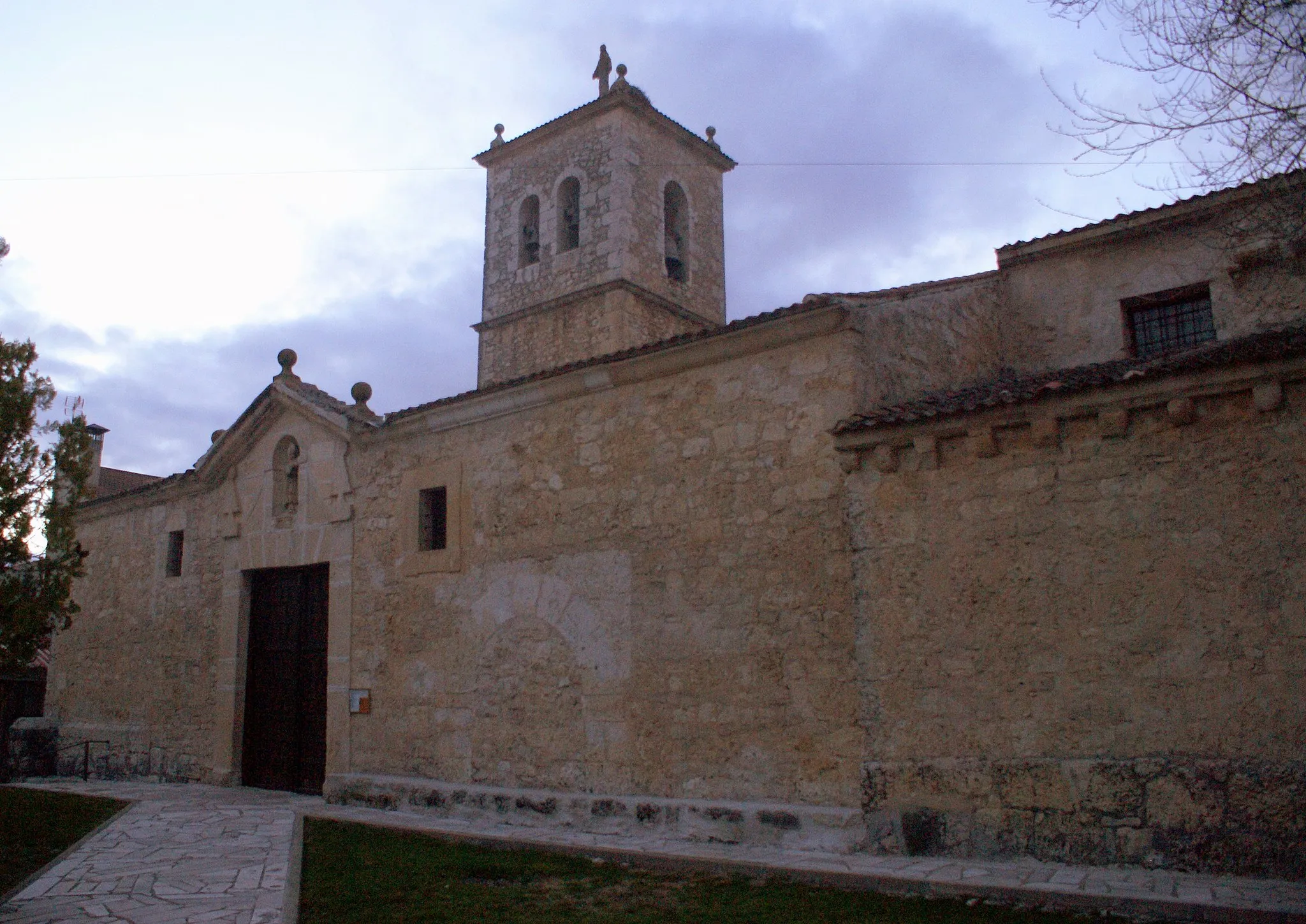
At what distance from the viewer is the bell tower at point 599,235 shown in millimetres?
18047

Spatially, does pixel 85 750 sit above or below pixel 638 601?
below

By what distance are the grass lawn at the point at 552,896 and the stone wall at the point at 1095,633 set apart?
1150 millimetres

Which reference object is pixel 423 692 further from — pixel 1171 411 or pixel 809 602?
pixel 1171 411

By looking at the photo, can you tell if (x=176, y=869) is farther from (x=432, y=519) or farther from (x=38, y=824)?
(x=432, y=519)

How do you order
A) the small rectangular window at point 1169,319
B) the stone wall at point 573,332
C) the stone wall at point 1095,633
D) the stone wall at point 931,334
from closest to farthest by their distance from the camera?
the stone wall at point 1095,633, the stone wall at point 931,334, the small rectangular window at point 1169,319, the stone wall at point 573,332

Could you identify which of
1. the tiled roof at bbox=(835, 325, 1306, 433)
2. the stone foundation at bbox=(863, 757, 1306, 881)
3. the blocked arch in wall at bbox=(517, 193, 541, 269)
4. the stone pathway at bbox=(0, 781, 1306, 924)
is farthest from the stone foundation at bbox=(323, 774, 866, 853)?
the blocked arch in wall at bbox=(517, 193, 541, 269)

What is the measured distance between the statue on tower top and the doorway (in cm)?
1106

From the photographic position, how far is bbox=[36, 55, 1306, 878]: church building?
6105mm

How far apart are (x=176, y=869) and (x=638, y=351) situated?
5.22 m

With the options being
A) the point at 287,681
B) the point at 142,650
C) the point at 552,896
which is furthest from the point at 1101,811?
the point at 142,650

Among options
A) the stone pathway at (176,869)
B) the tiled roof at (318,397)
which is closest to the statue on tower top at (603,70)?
the tiled roof at (318,397)

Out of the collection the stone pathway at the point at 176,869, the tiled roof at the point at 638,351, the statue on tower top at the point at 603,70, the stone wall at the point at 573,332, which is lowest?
the stone pathway at the point at 176,869

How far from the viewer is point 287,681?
12273 millimetres

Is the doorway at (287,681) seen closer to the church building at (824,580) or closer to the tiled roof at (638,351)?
the church building at (824,580)
